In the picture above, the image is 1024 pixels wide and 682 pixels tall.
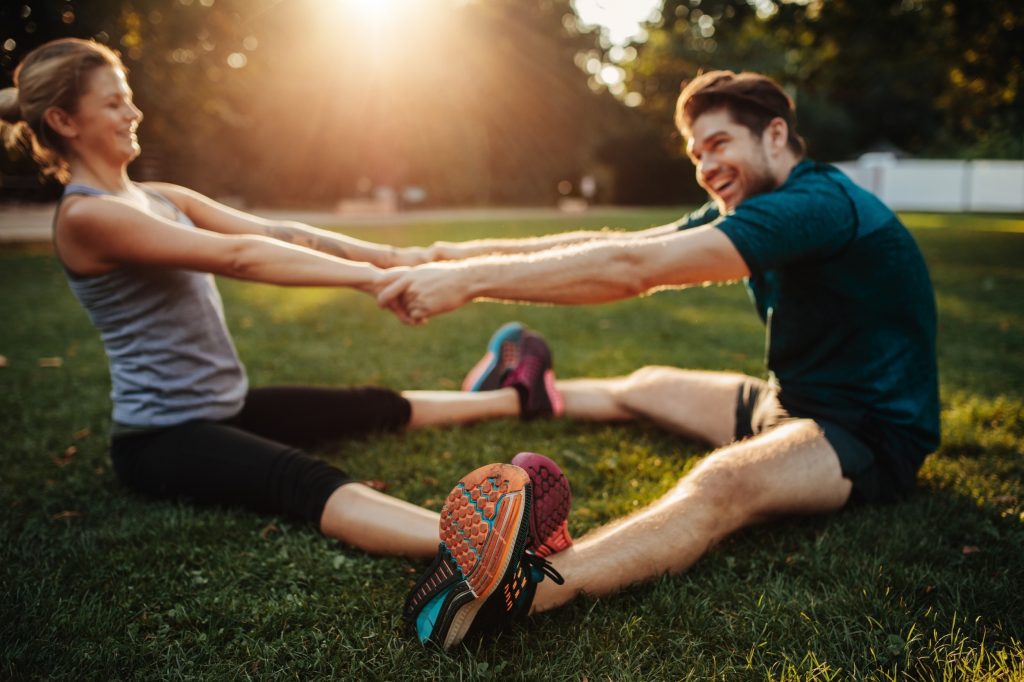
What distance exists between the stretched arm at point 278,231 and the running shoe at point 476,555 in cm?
173

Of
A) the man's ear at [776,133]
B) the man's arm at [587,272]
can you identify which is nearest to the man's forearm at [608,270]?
the man's arm at [587,272]

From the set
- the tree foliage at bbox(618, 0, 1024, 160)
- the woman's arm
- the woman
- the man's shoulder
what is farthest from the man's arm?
the tree foliage at bbox(618, 0, 1024, 160)

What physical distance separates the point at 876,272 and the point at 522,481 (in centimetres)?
162

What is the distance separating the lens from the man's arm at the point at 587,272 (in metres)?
2.36

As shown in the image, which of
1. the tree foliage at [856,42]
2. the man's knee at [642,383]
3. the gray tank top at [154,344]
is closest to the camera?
the gray tank top at [154,344]

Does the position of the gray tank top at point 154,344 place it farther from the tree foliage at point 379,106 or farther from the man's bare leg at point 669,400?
the tree foliage at point 379,106

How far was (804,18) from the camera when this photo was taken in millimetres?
12422

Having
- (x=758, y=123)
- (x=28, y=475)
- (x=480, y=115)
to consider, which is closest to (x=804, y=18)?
(x=758, y=123)

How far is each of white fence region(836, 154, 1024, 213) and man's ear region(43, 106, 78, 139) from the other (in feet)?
117

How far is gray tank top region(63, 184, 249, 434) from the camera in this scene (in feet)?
8.96

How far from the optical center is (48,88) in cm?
257

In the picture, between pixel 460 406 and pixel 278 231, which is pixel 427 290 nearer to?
pixel 278 231

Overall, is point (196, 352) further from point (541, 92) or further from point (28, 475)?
point (541, 92)

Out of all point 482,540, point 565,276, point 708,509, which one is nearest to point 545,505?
point 482,540
